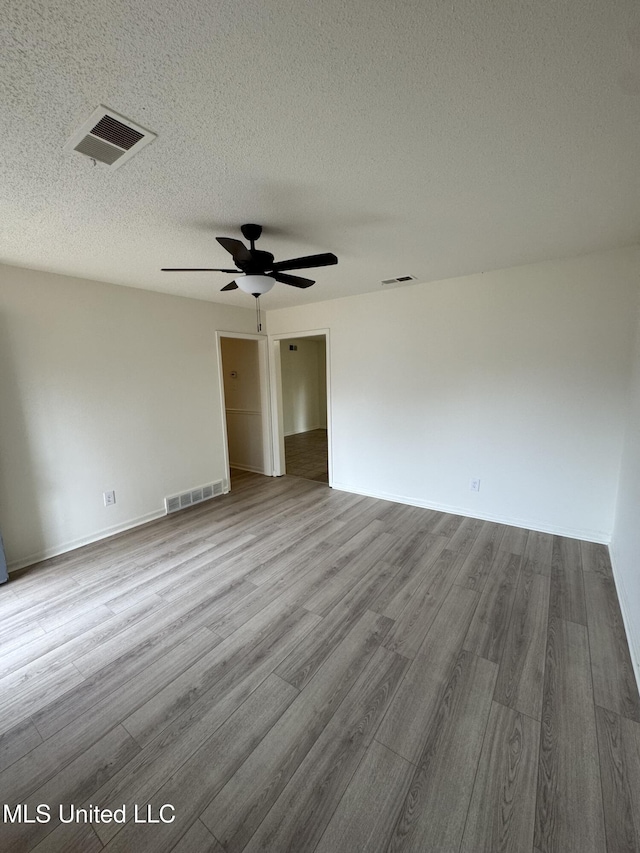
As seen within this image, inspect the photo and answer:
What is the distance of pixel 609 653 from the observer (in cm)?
180

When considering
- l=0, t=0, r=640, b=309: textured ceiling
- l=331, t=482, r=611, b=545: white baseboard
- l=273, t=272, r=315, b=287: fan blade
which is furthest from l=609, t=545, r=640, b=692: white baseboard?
l=273, t=272, r=315, b=287: fan blade

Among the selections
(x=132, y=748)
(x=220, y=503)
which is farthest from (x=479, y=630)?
(x=220, y=503)

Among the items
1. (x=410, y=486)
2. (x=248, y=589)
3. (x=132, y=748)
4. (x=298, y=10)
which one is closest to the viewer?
(x=298, y=10)

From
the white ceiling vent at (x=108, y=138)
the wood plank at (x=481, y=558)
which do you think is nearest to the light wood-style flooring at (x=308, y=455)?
the wood plank at (x=481, y=558)

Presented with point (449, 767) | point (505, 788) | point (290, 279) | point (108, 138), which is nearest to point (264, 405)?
point (290, 279)

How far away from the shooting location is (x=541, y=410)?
303cm

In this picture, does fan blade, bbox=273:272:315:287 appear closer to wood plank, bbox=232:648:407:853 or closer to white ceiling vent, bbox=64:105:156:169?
white ceiling vent, bbox=64:105:156:169

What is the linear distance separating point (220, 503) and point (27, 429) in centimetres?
204

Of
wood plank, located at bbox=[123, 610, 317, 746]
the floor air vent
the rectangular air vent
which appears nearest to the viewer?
wood plank, located at bbox=[123, 610, 317, 746]

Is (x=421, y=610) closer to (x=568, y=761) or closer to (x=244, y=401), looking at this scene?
(x=568, y=761)

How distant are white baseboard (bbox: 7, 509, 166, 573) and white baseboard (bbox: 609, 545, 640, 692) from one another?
13.1 feet

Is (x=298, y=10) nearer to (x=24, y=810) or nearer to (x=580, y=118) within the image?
(x=580, y=118)

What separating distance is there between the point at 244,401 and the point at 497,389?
3.59 meters

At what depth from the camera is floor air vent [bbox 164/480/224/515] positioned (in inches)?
152
